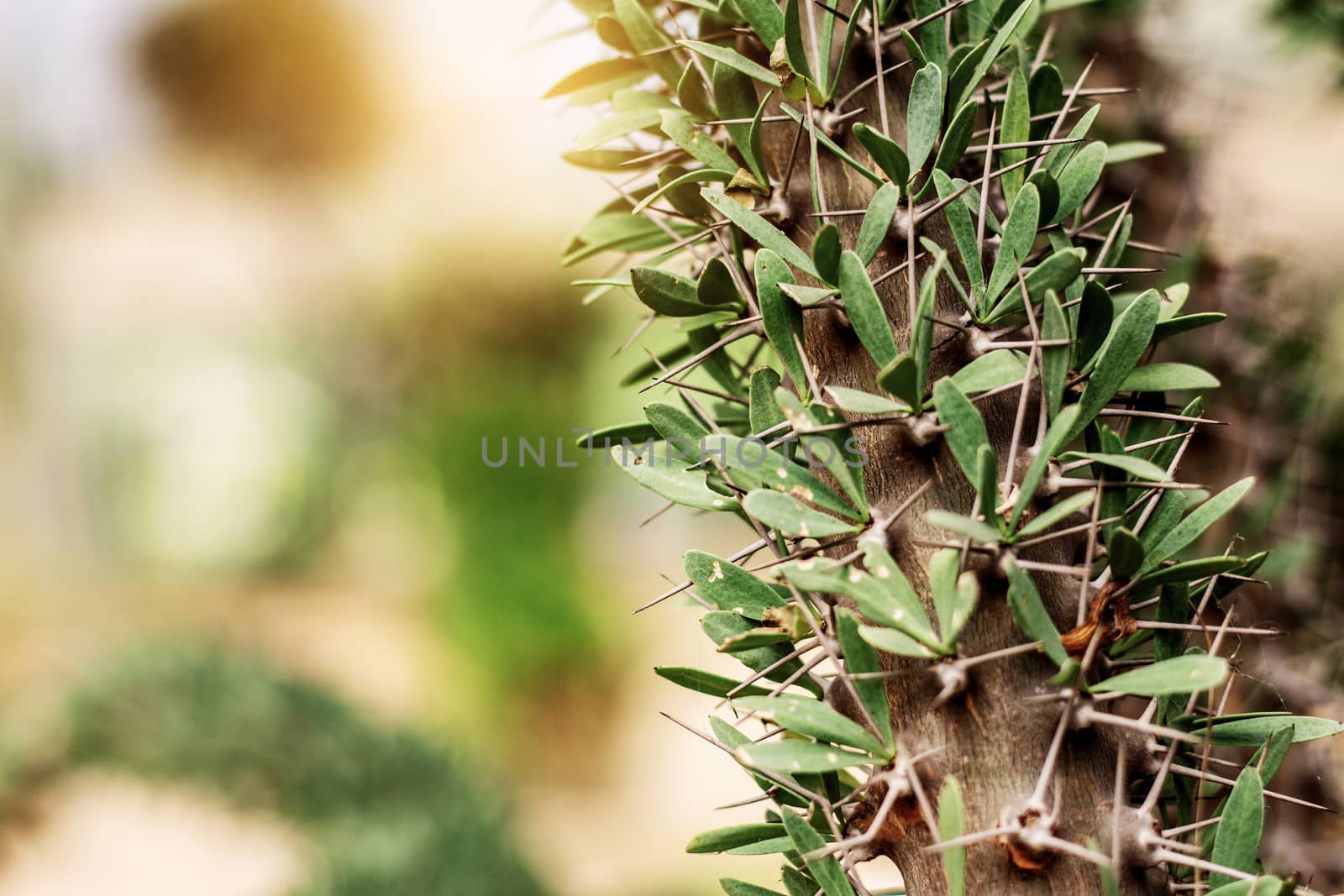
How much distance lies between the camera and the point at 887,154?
15 cm

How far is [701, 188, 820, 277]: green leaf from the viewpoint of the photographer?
0.51 feet

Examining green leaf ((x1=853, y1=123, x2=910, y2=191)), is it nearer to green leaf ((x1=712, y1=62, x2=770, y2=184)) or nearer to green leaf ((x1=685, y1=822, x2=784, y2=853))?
green leaf ((x1=712, y1=62, x2=770, y2=184))

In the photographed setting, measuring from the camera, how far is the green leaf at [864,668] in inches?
5.8

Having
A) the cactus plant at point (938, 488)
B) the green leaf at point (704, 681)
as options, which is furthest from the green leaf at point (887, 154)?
the green leaf at point (704, 681)

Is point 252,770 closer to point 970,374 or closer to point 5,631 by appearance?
point 970,374

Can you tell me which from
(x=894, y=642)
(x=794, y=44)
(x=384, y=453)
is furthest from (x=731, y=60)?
(x=384, y=453)

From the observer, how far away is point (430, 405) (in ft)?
6.61

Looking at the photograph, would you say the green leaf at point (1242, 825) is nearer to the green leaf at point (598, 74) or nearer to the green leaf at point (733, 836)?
the green leaf at point (733, 836)

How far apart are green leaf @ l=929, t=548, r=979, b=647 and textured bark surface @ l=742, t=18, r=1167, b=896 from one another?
1 cm

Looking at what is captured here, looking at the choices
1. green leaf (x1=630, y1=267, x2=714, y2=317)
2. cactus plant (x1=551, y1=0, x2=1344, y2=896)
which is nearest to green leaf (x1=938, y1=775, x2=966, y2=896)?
cactus plant (x1=551, y1=0, x2=1344, y2=896)

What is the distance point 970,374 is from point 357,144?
313 cm

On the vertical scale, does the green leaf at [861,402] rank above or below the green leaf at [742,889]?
above

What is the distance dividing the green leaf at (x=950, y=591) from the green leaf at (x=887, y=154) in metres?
0.07

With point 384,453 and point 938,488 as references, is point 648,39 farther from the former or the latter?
point 384,453
